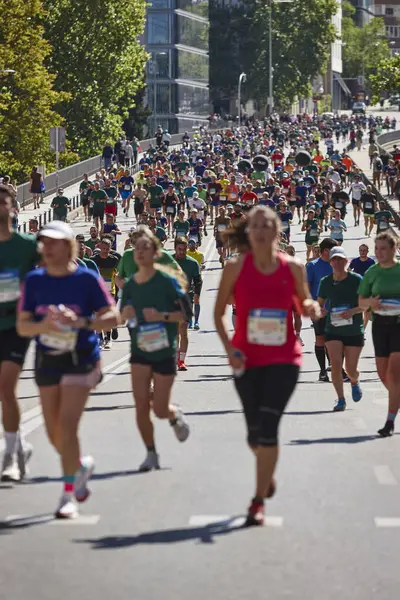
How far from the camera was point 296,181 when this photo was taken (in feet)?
193

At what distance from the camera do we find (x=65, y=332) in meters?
9.42

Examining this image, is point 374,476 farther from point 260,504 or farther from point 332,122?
point 332,122

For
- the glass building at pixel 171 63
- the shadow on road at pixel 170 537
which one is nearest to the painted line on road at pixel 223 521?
the shadow on road at pixel 170 537

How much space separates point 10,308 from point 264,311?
6.72 feet

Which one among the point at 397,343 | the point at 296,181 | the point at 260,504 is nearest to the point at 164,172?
the point at 296,181

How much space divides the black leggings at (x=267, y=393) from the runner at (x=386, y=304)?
4.17 metres

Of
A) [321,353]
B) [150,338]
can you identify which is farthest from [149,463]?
[321,353]

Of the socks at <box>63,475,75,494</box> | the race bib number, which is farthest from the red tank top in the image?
the socks at <box>63,475,75,494</box>

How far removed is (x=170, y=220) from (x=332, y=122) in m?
90.8

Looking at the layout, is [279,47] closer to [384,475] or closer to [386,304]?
[386,304]

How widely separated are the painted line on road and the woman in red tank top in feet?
1.46

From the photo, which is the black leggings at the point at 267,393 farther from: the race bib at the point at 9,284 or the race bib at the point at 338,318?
the race bib at the point at 338,318

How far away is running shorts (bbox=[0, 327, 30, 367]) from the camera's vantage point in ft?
35.3

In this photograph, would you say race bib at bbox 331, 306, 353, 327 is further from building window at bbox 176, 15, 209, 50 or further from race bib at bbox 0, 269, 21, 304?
building window at bbox 176, 15, 209, 50
